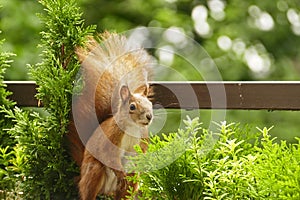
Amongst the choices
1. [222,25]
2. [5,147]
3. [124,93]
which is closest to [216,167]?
[124,93]

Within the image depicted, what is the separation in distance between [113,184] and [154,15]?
2275mm

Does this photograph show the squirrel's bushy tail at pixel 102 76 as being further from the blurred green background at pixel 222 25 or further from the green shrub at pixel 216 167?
the blurred green background at pixel 222 25

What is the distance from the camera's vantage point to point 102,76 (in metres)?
1.45

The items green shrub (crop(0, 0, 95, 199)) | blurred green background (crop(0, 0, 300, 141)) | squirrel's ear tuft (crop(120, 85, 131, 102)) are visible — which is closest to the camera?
squirrel's ear tuft (crop(120, 85, 131, 102))

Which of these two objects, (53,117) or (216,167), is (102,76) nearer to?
(53,117)

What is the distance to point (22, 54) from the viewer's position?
3.28m

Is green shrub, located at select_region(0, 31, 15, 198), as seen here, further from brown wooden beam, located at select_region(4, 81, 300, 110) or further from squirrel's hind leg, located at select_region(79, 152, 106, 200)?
brown wooden beam, located at select_region(4, 81, 300, 110)

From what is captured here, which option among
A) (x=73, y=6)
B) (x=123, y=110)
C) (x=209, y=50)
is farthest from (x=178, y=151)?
(x=209, y=50)

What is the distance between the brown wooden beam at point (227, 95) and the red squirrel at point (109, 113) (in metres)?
0.11

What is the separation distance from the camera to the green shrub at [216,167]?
44.6 inches

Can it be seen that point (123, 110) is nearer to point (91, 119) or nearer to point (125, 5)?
point (91, 119)

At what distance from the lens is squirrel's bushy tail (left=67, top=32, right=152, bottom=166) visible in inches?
56.5

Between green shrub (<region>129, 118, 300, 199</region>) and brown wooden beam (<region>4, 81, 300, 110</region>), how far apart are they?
25 centimetres

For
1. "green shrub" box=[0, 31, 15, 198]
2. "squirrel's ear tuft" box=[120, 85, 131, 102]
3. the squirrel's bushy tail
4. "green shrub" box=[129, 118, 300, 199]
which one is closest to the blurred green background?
"green shrub" box=[0, 31, 15, 198]
